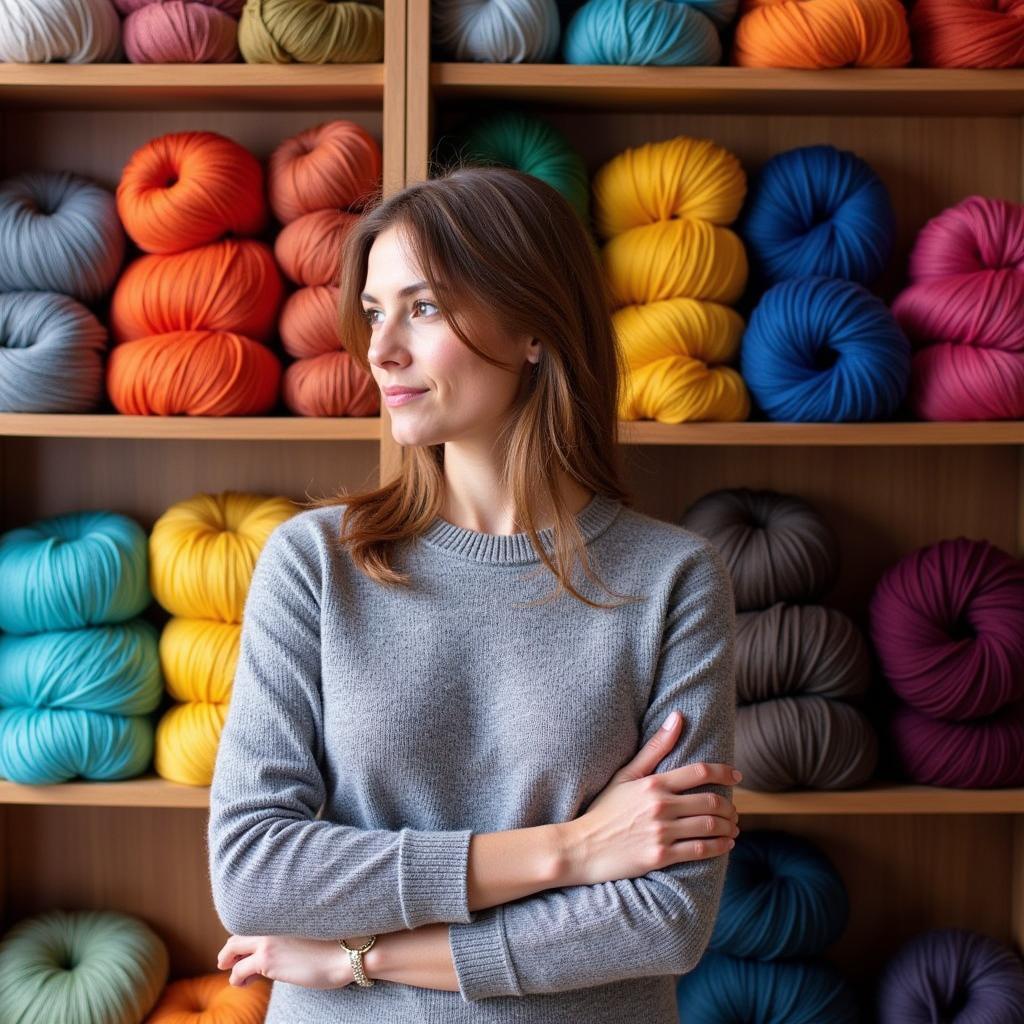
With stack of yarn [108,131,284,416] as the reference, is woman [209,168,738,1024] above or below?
below

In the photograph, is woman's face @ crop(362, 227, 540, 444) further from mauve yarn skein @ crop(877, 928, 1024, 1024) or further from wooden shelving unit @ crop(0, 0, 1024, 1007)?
mauve yarn skein @ crop(877, 928, 1024, 1024)

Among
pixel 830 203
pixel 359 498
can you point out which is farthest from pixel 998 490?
pixel 359 498

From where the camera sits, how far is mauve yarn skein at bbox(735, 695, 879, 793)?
160 cm

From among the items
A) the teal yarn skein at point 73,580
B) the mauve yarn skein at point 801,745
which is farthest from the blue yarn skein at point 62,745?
the mauve yarn skein at point 801,745

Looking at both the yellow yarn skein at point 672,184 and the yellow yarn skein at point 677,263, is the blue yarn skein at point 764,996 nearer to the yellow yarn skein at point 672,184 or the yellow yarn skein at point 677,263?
the yellow yarn skein at point 677,263

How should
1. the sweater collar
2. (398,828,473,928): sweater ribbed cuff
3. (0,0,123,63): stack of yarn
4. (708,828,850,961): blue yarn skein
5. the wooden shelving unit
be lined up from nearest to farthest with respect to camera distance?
(398,828,473,928): sweater ribbed cuff, the sweater collar, (0,0,123,63): stack of yarn, (708,828,850,961): blue yarn skein, the wooden shelving unit

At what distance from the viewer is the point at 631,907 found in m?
0.95

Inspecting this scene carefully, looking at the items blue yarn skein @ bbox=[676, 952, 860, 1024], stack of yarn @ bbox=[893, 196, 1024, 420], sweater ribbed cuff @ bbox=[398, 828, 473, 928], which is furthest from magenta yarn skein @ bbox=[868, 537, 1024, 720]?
sweater ribbed cuff @ bbox=[398, 828, 473, 928]

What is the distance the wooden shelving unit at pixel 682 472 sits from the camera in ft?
5.84

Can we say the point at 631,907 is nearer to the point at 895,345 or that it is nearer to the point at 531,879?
the point at 531,879

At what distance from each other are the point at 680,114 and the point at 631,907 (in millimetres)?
1324

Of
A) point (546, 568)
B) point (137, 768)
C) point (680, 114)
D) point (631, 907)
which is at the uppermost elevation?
point (680, 114)

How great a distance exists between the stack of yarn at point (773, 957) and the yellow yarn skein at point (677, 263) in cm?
88

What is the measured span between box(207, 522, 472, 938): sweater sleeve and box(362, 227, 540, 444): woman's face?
24 centimetres
